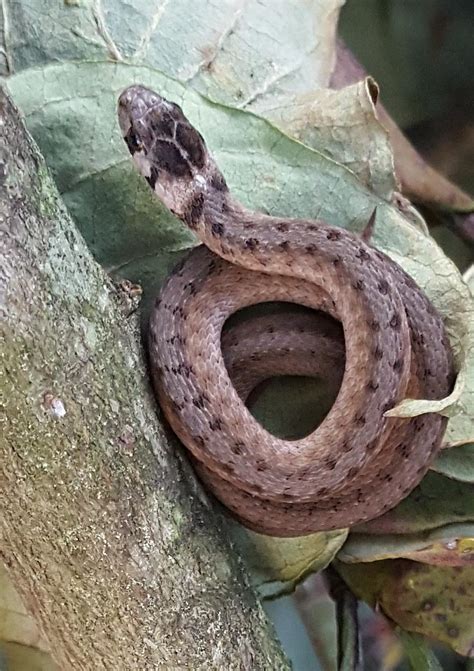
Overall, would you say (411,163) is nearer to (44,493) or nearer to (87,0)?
(87,0)

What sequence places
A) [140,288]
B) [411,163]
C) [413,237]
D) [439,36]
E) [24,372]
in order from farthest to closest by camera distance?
[439,36] → [411,163] → [413,237] → [140,288] → [24,372]

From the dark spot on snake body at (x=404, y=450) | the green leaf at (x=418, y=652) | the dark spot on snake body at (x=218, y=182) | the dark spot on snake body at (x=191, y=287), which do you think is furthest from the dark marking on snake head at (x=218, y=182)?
the green leaf at (x=418, y=652)

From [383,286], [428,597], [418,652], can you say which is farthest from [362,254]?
[418,652]

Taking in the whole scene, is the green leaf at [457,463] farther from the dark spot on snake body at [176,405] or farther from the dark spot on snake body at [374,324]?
the dark spot on snake body at [176,405]

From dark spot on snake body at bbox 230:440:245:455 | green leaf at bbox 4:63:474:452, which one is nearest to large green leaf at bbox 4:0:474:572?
green leaf at bbox 4:63:474:452

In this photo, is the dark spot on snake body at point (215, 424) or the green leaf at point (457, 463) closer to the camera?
the dark spot on snake body at point (215, 424)

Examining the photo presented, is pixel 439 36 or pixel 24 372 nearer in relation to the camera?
pixel 24 372

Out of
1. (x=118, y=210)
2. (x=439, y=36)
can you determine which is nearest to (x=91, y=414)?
(x=118, y=210)

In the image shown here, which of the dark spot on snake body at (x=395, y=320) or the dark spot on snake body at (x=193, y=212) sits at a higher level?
the dark spot on snake body at (x=193, y=212)
